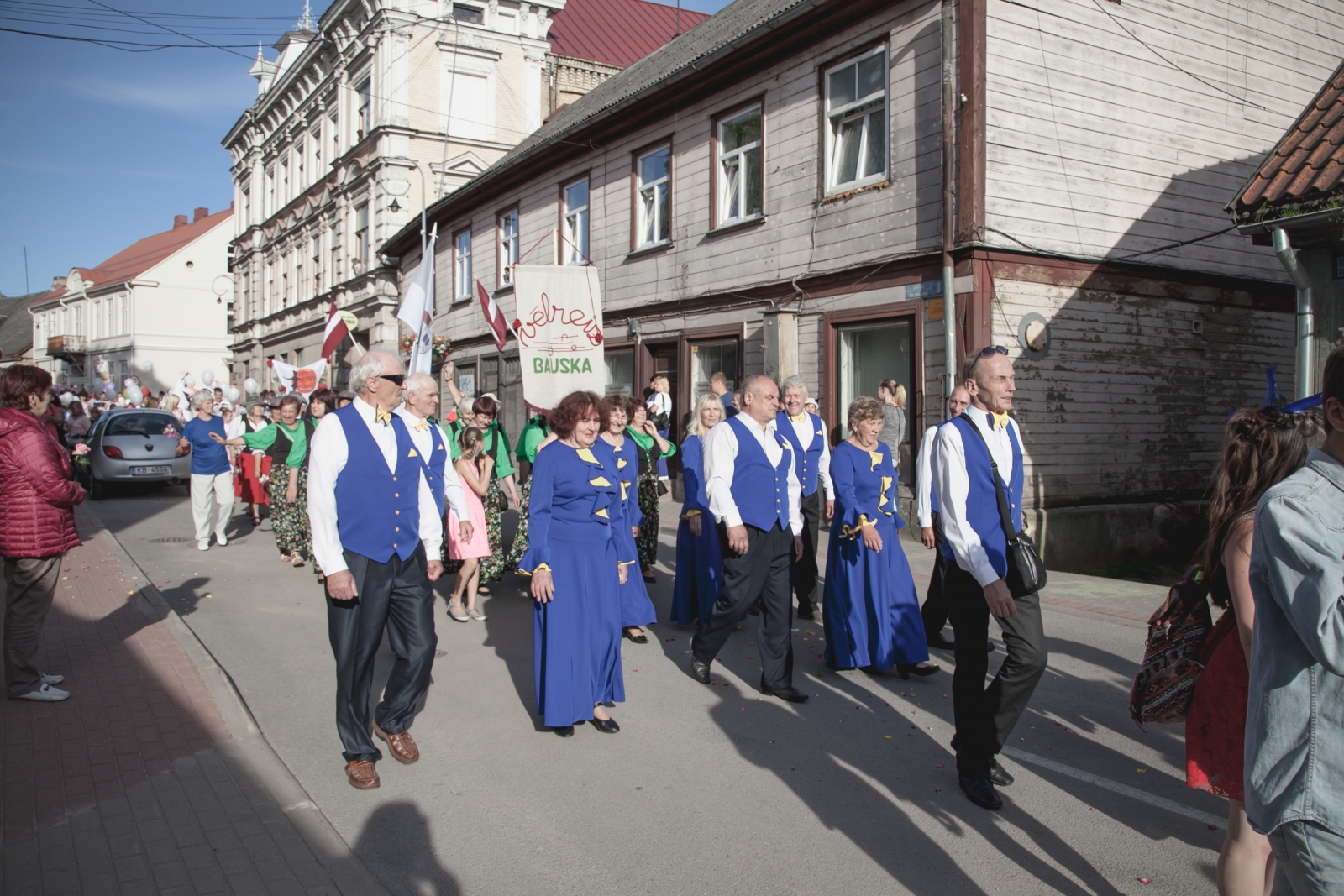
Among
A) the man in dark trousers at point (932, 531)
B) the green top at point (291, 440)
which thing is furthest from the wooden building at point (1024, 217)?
the green top at point (291, 440)

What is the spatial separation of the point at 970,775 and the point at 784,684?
1.68 m

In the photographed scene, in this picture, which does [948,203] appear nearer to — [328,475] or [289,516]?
[289,516]

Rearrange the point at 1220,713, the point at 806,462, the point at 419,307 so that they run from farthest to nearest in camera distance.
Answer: the point at 419,307 → the point at 806,462 → the point at 1220,713

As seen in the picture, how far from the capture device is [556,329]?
10.0 metres

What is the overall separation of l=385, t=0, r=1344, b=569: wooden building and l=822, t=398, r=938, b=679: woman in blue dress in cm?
558

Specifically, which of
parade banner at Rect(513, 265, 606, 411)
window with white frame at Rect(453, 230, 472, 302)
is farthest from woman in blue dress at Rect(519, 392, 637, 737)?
window with white frame at Rect(453, 230, 472, 302)

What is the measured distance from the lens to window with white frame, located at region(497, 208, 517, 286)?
75.1 feet

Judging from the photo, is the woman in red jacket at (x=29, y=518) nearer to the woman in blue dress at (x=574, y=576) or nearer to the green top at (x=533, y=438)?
the woman in blue dress at (x=574, y=576)

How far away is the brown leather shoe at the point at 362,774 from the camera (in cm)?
443

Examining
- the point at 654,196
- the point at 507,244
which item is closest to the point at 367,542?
the point at 654,196

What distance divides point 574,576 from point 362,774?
4.71 ft

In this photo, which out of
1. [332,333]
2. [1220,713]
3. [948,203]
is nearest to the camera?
[1220,713]

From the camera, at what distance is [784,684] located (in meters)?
5.82

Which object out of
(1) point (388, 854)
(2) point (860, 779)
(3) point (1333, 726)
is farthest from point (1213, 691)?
(1) point (388, 854)
